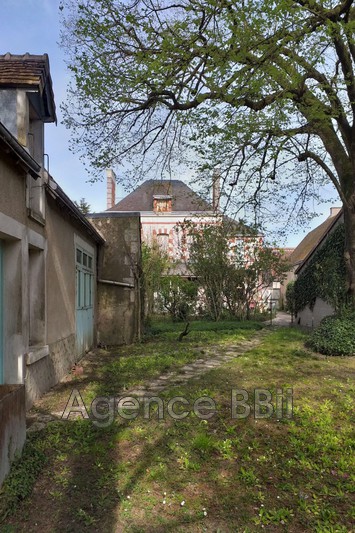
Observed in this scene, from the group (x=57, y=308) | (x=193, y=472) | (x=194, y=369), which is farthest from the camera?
(x=194, y=369)

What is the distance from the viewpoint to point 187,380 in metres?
6.50

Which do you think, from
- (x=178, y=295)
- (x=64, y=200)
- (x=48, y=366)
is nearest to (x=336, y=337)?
(x=48, y=366)

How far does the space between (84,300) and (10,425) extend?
254 inches

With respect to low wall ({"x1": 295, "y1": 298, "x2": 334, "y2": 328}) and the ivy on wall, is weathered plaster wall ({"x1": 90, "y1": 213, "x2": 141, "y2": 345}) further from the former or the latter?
low wall ({"x1": 295, "y1": 298, "x2": 334, "y2": 328})

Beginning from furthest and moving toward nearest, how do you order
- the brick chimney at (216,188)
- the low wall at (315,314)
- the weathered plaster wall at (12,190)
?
the low wall at (315,314) → the brick chimney at (216,188) → the weathered plaster wall at (12,190)

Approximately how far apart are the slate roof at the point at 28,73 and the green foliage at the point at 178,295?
532 inches

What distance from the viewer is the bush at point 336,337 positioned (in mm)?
9031

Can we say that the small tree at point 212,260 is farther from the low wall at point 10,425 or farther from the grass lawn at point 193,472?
the low wall at point 10,425

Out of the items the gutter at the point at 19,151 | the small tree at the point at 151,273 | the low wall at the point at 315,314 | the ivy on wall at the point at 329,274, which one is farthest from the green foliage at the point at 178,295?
the gutter at the point at 19,151

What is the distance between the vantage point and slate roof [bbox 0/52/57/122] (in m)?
5.09

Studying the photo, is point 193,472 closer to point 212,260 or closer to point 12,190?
point 12,190

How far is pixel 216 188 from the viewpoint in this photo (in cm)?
1200

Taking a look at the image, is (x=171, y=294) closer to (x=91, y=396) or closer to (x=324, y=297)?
(x=324, y=297)

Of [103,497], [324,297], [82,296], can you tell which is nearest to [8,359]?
[103,497]
